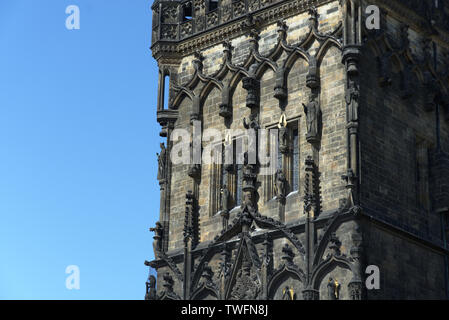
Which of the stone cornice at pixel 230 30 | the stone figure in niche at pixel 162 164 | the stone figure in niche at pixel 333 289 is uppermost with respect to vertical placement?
the stone cornice at pixel 230 30

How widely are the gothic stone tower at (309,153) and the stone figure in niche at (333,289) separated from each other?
0.12 ft

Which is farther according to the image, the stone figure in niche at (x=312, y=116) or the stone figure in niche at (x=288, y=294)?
the stone figure in niche at (x=312, y=116)

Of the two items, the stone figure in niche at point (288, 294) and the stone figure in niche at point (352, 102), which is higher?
the stone figure in niche at point (352, 102)

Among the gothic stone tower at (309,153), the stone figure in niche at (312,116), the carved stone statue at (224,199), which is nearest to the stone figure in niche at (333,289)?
the gothic stone tower at (309,153)

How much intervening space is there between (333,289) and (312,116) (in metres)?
5.31

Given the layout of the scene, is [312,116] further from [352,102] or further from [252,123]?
[252,123]

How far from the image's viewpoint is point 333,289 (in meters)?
34.7

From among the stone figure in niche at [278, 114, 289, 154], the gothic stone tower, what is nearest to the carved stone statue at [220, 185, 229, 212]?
the gothic stone tower

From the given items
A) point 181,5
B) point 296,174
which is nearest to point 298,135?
point 296,174

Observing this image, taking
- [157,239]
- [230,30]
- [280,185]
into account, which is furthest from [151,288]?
[230,30]

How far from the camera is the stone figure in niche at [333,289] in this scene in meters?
34.6

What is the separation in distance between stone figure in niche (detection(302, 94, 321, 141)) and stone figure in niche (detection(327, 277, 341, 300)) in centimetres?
443

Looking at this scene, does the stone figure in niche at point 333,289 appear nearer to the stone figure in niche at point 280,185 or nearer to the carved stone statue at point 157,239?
the stone figure in niche at point 280,185

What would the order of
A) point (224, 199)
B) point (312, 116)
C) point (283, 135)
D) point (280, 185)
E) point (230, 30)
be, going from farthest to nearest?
point (230, 30) → point (224, 199) → point (283, 135) → point (280, 185) → point (312, 116)
